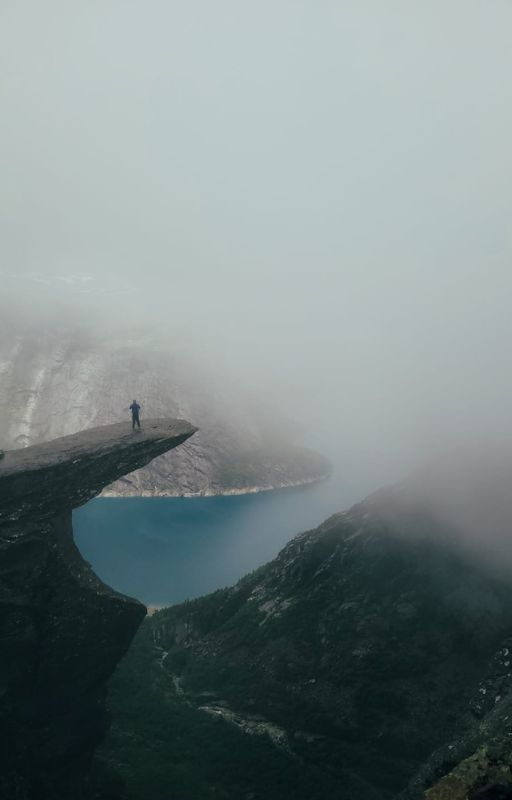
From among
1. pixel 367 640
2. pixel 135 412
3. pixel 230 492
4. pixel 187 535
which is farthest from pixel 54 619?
pixel 230 492

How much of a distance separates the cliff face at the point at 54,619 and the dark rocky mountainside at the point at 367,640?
13.5 m

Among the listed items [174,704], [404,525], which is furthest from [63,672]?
[404,525]

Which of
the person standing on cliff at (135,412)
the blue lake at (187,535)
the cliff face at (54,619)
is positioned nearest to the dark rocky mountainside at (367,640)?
the cliff face at (54,619)

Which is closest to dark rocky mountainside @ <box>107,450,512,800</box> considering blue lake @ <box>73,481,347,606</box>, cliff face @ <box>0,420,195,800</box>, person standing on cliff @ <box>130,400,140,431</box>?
cliff face @ <box>0,420,195,800</box>

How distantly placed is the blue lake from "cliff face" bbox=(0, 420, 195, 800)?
2109 inches

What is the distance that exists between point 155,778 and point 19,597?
1890cm

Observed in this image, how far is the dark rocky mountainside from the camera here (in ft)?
151

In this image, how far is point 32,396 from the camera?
19588 cm

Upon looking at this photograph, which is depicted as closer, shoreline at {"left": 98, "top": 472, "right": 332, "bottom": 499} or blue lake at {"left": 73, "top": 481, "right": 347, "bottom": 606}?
blue lake at {"left": 73, "top": 481, "right": 347, "bottom": 606}

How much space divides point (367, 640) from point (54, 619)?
29.7 m

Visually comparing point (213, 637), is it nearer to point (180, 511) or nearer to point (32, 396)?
point (180, 511)

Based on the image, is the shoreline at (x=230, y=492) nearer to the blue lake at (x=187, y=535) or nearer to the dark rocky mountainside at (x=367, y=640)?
the blue lake at (x=187, y=535)

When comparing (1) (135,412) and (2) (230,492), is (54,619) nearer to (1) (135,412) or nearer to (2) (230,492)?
(1) (135,412)

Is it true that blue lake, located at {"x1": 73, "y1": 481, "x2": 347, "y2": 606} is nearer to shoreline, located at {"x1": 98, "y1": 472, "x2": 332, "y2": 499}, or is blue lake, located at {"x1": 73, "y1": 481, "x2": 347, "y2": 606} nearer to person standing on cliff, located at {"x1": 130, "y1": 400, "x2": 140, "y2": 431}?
shoreline, located at {"x1": 98, "y1": 472, "x2": 332, "y2": 499}
